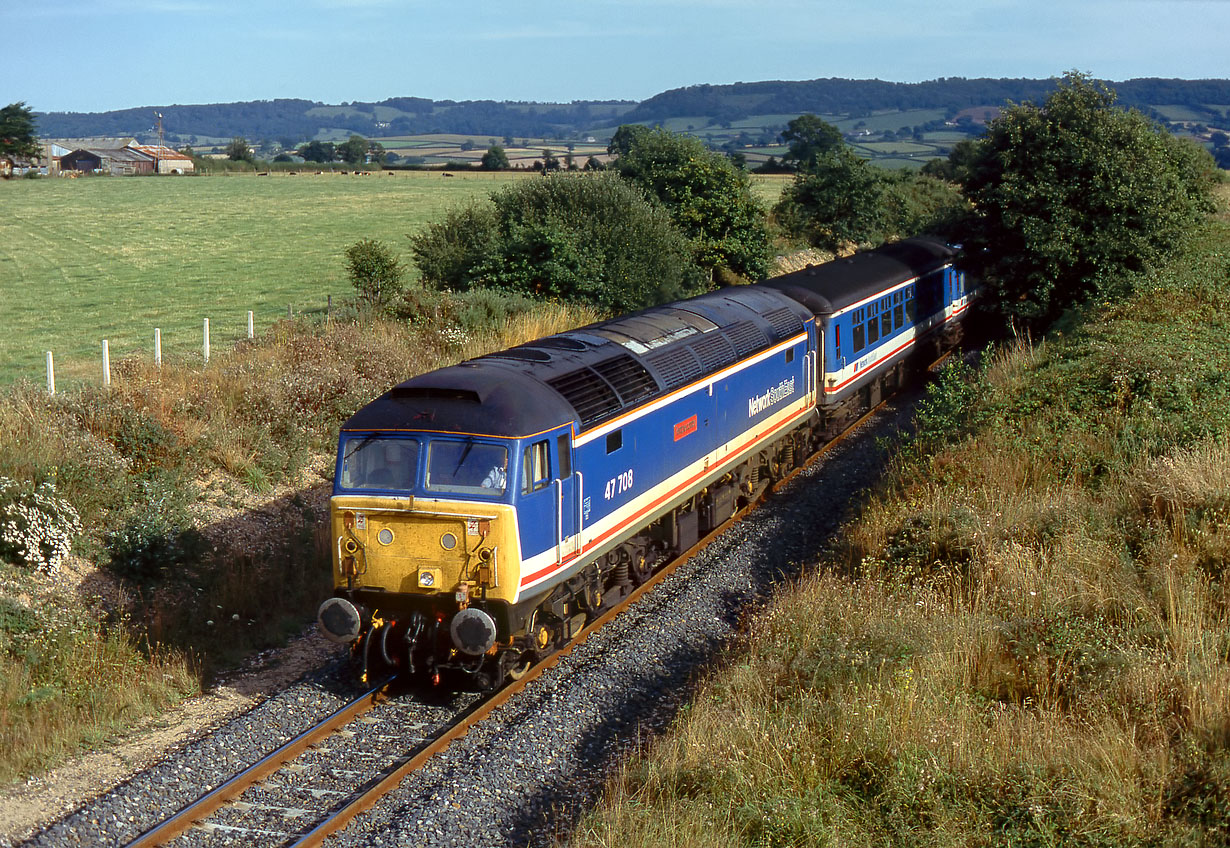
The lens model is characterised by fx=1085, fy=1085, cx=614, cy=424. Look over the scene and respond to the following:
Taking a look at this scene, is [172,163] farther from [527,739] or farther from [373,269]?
[527,739]

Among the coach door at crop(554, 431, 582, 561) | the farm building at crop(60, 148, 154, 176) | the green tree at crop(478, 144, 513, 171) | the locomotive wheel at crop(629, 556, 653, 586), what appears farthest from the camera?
→ the farm building at crop(60, 148, 154, 176)

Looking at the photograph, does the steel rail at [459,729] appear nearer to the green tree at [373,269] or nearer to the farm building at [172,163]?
the green tree at [373,269]

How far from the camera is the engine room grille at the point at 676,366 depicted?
559 inches

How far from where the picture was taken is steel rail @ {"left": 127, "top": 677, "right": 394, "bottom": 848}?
8648 millimetres

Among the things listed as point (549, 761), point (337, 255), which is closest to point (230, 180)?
point (337, 255)

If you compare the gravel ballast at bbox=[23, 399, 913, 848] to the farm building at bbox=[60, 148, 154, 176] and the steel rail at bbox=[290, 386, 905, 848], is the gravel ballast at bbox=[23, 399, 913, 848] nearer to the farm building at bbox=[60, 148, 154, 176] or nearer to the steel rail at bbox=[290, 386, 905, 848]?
the steel rail at bbox=[290, 386, 905, 848]

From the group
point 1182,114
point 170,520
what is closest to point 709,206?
point 170,520

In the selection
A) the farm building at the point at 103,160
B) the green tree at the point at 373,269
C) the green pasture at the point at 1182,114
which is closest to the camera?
the green tree at the point at 373,269

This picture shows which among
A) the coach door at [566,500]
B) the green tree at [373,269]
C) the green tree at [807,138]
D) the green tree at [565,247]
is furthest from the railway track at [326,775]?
the green tree at [807,138]

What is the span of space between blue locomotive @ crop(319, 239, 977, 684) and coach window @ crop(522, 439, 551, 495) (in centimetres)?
2

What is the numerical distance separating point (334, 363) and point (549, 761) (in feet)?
43.6

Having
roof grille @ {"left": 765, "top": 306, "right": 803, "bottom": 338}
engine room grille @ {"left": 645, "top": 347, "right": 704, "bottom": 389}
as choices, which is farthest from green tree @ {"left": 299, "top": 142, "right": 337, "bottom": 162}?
engine room grille @ {"left": 645, "top": 347, "right": 704, "bottom": 389}

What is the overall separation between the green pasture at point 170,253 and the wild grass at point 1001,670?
59.2 feet

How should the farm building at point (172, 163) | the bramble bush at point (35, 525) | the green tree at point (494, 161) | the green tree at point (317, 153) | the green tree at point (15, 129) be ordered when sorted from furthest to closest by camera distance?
1. the green tree at point (317, 153)
2. the green tree at point (494, 161)
3. the farm building at point (172, 163)
4. the green tree at point (15, 129)
5. the bramble bush at point (35, 525)
